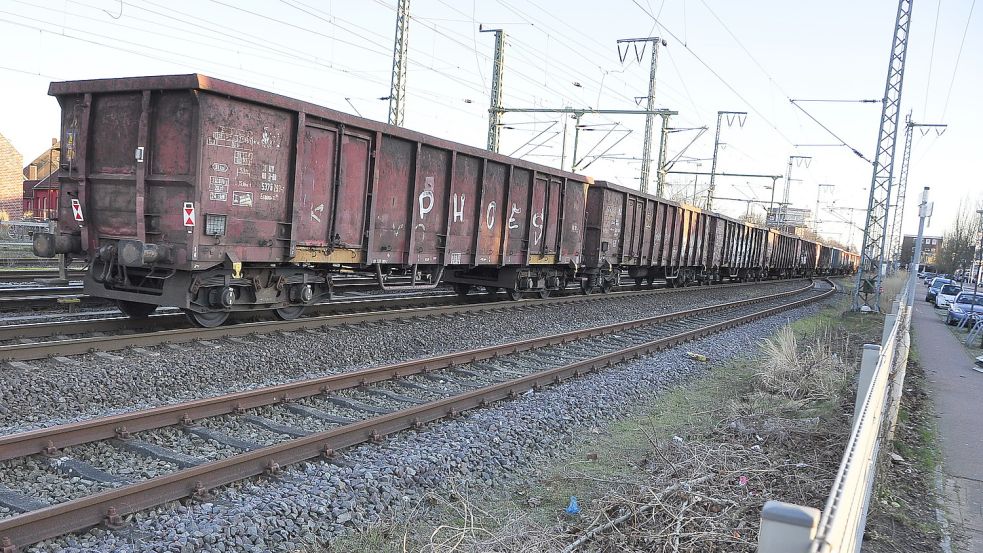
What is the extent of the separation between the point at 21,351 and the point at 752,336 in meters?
13.4

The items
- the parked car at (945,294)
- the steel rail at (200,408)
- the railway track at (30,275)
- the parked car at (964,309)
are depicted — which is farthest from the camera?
the parked car at (945,294)

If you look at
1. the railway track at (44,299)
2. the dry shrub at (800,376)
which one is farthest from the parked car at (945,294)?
the railway track at (44,299)

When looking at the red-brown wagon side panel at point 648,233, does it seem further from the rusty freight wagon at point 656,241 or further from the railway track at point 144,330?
the railway track at point 144,330

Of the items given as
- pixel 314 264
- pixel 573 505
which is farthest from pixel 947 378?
pixel 314 264

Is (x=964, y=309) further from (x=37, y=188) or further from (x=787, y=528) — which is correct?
(x=37, y=188)

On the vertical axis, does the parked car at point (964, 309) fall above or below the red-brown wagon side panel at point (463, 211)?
below

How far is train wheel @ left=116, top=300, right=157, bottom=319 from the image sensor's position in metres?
9.37

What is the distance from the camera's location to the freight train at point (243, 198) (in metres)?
8.25

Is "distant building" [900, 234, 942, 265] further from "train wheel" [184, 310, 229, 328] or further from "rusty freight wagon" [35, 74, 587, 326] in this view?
"train wheel" [184, 310, 229, 328]

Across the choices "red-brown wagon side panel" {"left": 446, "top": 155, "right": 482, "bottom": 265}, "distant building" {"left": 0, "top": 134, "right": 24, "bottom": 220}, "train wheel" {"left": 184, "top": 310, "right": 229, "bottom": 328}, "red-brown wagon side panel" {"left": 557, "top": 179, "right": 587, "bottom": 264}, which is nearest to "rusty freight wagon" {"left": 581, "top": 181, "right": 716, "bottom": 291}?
"red-brown wagon side panel" {"left": 557, "top": 179, "right": 587, "bottom": 264}

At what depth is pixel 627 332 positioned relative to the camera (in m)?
13.0

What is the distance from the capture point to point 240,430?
18.7 ft

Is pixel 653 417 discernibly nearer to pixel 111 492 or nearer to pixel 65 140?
pixel 111 492

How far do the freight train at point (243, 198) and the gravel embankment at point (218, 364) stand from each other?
0.98 metres
